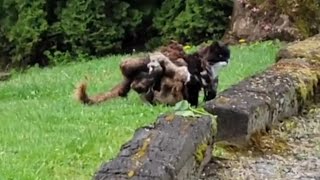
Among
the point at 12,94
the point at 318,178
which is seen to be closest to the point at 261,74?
the point at 318,178

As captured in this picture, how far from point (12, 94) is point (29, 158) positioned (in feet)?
18.5

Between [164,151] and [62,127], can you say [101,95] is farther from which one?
[164,151]

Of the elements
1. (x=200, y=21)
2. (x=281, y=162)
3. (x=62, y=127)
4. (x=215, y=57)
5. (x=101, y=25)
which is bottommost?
(x=101, y=25)

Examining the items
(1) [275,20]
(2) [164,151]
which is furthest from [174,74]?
(1) [275,20]

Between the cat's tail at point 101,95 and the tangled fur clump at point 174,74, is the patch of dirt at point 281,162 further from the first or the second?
the cat's tail at point 101,95

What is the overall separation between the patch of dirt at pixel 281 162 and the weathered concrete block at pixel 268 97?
0.49ft

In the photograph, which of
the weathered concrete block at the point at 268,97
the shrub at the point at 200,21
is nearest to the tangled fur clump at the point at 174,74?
the weathered concrete block at the point at 268,97

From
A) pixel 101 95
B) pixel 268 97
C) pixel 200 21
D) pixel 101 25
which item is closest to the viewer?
pixel 268 97

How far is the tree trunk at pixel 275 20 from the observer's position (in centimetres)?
1686

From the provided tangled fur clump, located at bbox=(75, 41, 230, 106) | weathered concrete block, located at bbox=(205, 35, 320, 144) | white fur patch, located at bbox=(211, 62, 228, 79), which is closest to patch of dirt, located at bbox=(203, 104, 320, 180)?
weathered concrete block, located at bbox=(205, 35, 320, 144)

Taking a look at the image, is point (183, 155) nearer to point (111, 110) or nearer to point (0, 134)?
point (0, 134)

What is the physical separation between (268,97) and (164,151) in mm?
2221

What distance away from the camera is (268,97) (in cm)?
748

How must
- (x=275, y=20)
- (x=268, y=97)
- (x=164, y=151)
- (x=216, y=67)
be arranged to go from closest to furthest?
1. (x=164, y=151)
2. (x=268, y=97)
3. (x=216, y=67)
4. (x=275, y=20)
